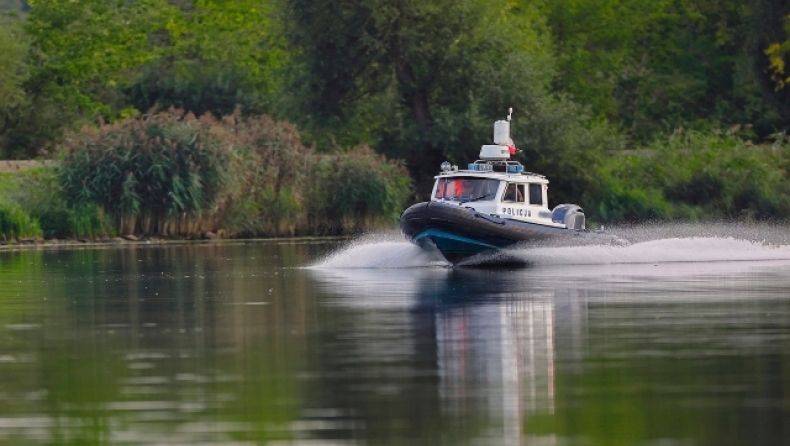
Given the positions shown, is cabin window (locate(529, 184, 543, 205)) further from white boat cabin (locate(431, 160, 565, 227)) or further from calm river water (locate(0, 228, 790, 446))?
calm river water (locate(0, 228, 790, 446))

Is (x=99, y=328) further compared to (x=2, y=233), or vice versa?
(x=2, y=233)

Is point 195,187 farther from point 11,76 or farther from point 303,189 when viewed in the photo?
point 11,76

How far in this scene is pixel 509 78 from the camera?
6222 centimetres

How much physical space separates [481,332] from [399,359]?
3.00 meters

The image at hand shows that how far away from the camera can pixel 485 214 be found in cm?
3675

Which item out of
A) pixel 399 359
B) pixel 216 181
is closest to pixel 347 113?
pixel 216 181

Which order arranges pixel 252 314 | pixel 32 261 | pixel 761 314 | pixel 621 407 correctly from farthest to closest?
pixel 32 261 → pixel 252 314 → pixel 761 314 → pixel 621 407

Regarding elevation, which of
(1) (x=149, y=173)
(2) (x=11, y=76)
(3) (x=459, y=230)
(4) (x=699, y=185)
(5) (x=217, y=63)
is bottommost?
(3) (x=459, y=230)

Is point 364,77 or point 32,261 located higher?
point 364,77

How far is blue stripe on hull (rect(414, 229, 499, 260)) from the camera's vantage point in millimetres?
36531

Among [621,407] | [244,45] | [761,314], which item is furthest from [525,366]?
[244,45]

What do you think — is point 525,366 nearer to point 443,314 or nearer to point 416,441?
point 416,441

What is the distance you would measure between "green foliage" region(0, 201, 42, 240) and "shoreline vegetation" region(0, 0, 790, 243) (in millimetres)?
56

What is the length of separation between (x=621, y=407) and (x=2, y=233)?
41145 mm
